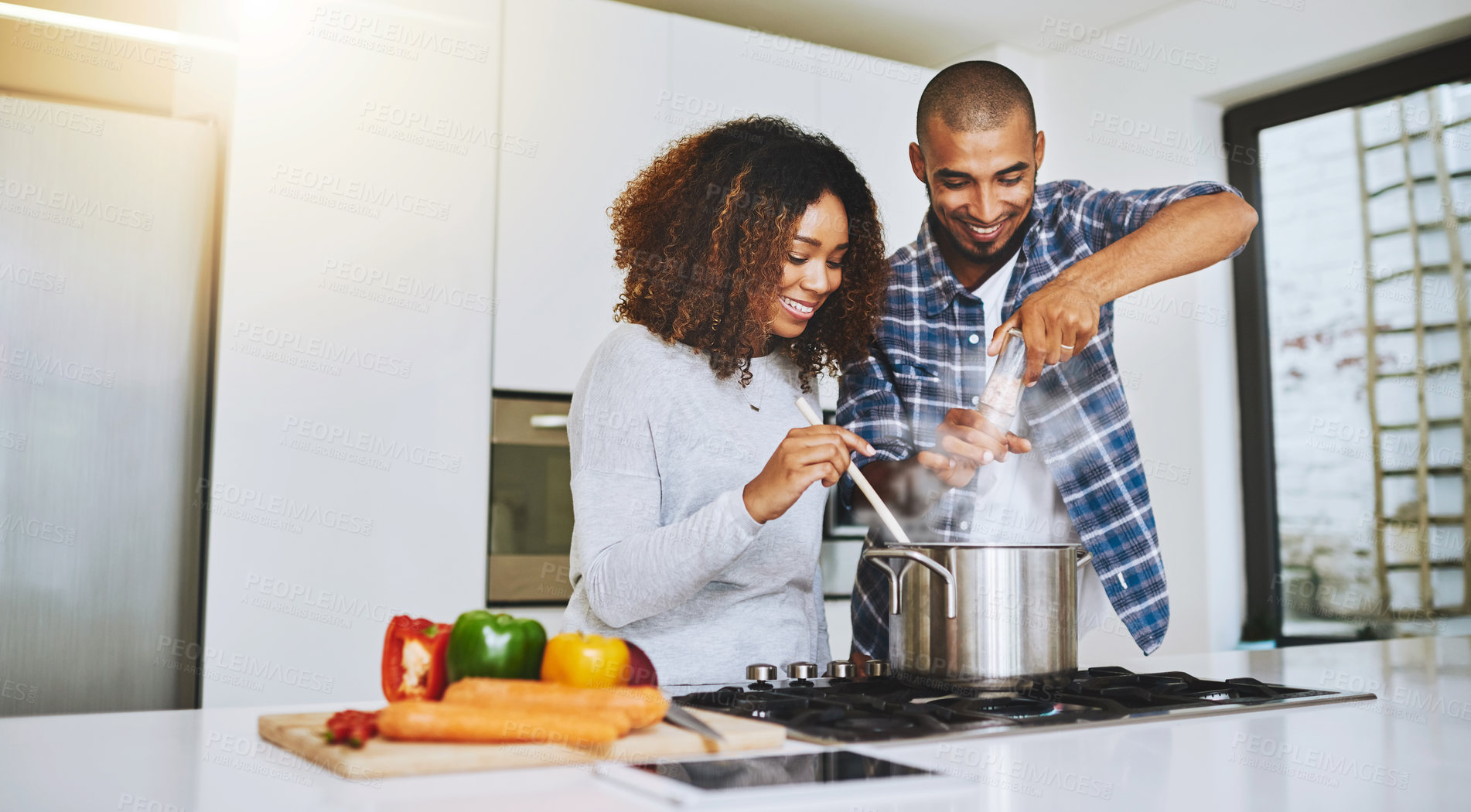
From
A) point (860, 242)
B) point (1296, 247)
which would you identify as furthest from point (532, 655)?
point (1296, 247)

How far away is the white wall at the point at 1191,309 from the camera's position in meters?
2.79

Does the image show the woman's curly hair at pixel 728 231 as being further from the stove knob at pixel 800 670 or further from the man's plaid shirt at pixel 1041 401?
the stove knob at pixel 800 670

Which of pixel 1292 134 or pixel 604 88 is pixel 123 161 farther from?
pixel 1292 134

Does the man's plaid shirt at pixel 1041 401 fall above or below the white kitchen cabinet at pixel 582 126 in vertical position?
below

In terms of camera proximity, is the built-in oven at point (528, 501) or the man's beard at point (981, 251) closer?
the man's beard at point (981, 251)

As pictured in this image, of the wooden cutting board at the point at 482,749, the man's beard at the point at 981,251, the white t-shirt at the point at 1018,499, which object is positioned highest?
the man's beard at the point at 981,251

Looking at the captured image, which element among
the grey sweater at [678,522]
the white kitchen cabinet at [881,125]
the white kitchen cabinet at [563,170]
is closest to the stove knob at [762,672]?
the grey sweater at [678,522]

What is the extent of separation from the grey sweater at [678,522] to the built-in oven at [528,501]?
3.50 ft

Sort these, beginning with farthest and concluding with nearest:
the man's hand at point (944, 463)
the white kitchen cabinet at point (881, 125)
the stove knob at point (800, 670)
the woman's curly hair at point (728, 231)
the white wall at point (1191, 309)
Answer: the white kitchen cabinet at point (881, 125), the white wall at point (1191, 309), the man's hand at point (944, 463), the woman's curly hair at point (728, 231), the stove knob at point (800, 670)

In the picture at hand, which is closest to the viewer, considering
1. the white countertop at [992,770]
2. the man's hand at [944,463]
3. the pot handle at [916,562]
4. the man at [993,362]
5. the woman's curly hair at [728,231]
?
the white countertop at [992,770]

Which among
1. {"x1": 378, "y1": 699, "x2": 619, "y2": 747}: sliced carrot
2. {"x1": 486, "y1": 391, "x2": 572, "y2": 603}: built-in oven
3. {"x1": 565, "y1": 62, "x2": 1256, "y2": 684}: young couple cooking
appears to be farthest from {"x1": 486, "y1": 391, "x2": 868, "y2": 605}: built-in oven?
{"x1": 378, "y1": 699, "x2": 619, "y2": 747}: sliced carrot

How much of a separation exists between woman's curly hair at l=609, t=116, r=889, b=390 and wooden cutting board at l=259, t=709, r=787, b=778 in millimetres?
664

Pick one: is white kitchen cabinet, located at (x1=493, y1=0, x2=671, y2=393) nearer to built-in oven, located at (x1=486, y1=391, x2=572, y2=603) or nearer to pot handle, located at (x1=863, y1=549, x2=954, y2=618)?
built-in oven, located at (x1=486, y1=391, x2=572, y2=603)

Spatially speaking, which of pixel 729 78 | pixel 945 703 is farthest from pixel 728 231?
pixel 729 78
